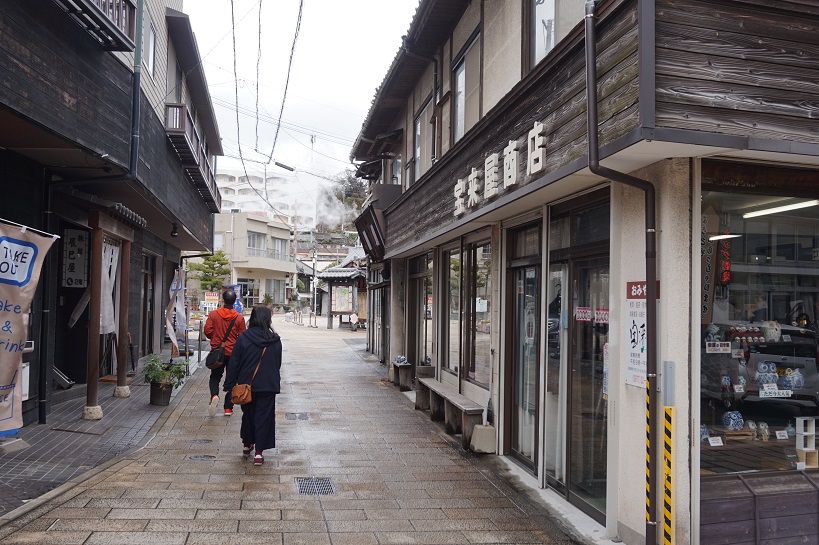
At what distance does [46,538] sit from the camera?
218 inches

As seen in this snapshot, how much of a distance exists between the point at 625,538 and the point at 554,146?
341 cm

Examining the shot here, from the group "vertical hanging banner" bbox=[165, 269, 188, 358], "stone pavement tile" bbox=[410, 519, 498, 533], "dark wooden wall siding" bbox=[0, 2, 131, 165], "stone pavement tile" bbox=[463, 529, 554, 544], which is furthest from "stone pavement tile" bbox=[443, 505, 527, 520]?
"vertical hanging banner" bbox=[165, 269, 188, 358]

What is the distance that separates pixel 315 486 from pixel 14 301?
11.7ft

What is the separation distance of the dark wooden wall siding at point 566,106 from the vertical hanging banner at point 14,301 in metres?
4.71

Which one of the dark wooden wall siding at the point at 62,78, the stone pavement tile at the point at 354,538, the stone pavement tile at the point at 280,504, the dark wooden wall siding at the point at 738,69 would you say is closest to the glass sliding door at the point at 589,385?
the dark wooden wall siding at the point at 738,69

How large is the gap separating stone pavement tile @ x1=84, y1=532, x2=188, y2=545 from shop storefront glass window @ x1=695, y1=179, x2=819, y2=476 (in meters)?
4.34

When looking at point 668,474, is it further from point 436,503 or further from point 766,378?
point 436,503

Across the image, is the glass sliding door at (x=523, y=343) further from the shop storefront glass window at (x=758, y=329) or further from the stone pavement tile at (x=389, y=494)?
the shop storefront glass window at (x=758, y=329)

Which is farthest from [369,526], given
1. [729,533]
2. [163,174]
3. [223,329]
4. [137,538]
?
[163,174]

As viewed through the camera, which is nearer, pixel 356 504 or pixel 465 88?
pixel 356 504

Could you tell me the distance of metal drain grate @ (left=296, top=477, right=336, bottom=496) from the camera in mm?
7285

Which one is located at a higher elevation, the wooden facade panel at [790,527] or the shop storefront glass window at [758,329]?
the shop storefront glass window at [758,329]

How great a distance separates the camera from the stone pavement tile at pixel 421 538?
5.91 metres

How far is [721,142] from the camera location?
15.3ft
